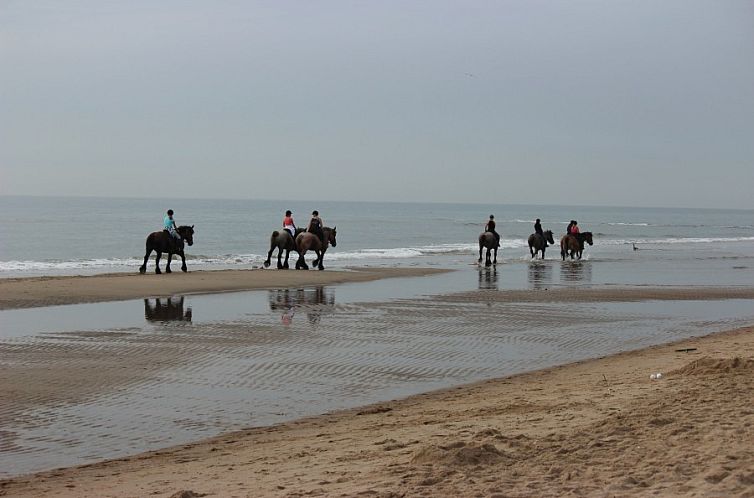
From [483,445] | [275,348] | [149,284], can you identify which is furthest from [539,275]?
[483,445]

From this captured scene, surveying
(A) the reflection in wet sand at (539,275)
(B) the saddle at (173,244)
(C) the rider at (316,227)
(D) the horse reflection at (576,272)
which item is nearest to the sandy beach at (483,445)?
(A) the reflection in wet sand at (539,275)

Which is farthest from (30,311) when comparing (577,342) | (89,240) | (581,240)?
(89,240)

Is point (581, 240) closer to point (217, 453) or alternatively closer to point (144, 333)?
point (144, 333)

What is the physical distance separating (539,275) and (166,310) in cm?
1466

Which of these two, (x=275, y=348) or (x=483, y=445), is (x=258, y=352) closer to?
(x=275, y=348)

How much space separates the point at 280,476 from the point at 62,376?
5388 mm

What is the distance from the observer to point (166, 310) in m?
17.4

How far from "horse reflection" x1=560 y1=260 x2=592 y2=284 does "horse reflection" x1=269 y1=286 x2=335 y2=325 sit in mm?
8316

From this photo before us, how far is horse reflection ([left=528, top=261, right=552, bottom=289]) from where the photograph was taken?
24.8 meters

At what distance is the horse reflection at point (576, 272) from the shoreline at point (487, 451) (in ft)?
57.7

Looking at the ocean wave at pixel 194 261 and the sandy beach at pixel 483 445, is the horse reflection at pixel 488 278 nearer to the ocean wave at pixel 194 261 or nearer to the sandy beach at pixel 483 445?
the ocean wave at pixel 194 261

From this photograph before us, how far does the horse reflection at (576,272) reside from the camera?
26.6 m

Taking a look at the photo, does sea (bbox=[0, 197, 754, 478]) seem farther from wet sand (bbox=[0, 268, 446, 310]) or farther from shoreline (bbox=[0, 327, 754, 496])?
wet sand (bbox=[0, 268, 446, 310])

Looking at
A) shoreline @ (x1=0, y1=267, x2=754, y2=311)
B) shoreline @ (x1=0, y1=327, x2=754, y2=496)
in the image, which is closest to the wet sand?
shoreline @ (x1=0, y1=267, x2=754, y2=311)
